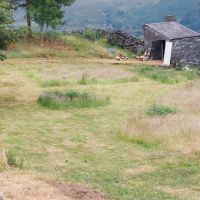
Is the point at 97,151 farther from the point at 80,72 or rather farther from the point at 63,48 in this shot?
the point at 63,48

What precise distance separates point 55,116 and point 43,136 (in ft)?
12.9

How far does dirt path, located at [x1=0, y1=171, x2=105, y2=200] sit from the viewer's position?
11.8m

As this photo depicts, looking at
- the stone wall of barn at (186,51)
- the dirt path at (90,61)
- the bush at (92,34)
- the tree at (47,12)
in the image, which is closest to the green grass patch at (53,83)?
the dirt path at (90,61)

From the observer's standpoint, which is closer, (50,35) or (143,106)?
(143,106)

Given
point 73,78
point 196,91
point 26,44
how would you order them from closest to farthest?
point 196,91 → point 73,78 → point 26,44

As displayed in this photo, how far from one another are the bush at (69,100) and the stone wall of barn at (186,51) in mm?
20457

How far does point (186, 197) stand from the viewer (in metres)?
13.4

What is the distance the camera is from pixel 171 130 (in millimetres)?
20406

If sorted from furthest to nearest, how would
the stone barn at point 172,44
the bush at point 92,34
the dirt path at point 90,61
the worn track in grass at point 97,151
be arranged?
the bush at point 92,34, the stone barn at point 172,44, the dirt path at point 90,61, the worn track in grass at point 97,151

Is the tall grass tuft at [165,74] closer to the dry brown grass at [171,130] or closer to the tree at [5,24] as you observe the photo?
the dry brown grass at [171,130]

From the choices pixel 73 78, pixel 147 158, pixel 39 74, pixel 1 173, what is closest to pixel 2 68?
pixel 39 74

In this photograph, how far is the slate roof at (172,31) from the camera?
161 feet

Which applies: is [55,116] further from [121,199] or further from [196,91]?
[121,199]

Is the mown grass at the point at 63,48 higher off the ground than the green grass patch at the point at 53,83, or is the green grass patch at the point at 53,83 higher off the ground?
the mown grass at the point at 63,48
